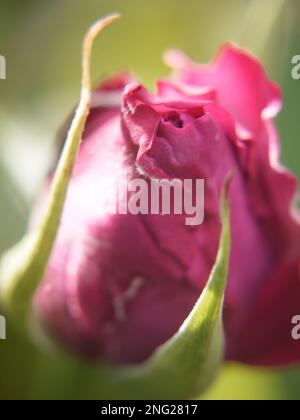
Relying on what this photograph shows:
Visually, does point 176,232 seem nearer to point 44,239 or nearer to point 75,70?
point 44,239

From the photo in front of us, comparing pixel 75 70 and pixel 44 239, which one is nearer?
pixel 44 239

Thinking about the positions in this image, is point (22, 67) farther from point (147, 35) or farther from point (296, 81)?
point (296, 81)

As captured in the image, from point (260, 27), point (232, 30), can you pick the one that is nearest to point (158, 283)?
point (260, 27)

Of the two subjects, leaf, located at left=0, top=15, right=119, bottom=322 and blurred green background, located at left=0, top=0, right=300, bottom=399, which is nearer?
leaf, located at left=0, top=15, right=119, bottom=322

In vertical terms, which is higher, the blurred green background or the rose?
the blurred green background

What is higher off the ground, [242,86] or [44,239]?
[242,86]

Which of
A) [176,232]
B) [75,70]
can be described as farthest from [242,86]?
[75,70]
